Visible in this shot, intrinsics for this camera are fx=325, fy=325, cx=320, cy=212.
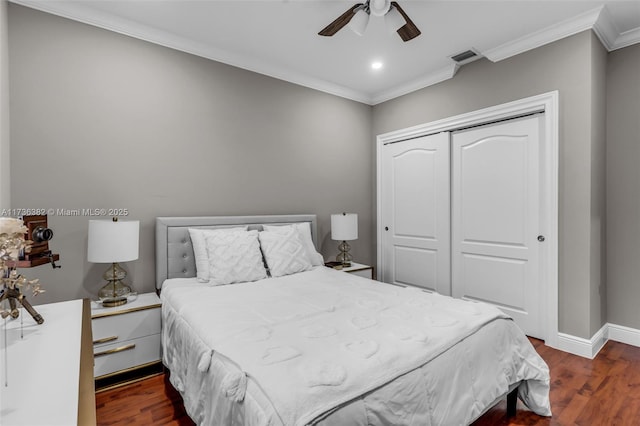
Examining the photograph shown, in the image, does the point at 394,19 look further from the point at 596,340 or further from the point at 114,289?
the point at 596,340

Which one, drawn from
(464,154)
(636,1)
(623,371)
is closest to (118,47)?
(464,154)

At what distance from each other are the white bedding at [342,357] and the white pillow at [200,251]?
323 millimetres

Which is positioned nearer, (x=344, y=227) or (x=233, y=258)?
(x=233, y=258)

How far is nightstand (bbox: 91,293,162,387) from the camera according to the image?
2.16 metres

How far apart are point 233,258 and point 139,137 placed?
4.21 feet

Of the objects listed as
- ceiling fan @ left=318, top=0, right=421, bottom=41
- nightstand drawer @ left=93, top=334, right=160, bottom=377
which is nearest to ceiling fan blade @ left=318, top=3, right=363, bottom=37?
ceiling fan @ left=318, top=0, right=421, bottom=41

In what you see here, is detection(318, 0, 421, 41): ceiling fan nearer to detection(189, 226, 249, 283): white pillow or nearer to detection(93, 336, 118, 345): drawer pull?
detection(189, 226, 249, 283): white pillow

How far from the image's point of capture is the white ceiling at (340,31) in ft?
7.98

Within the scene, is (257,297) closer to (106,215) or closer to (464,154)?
(106,215)

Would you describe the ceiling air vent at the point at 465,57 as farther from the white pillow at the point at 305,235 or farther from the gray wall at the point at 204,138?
the white pillow at the point at 305,235

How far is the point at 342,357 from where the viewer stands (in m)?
1.27

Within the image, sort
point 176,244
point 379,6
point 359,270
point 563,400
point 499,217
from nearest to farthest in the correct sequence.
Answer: point 563,400 → point 379,6 → point 176,244 → point 499,217 → point 359,270

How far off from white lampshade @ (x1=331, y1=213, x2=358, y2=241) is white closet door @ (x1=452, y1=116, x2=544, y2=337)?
43.6 inches

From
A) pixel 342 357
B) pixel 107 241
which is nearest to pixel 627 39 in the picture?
pixel 342 357
